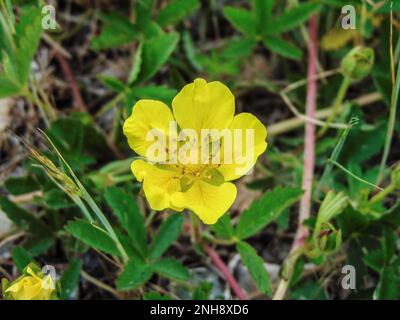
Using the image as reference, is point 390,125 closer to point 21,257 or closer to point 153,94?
point 153,94

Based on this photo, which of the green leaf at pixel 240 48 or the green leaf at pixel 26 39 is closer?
the green leaf at pixel 26 39

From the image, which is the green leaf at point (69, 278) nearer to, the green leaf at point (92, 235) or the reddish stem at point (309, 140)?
the green leaf at point (92, 235)

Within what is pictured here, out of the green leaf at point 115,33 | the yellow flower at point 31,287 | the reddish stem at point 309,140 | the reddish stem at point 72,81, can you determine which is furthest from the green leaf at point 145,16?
the yellow flower at point 31,287

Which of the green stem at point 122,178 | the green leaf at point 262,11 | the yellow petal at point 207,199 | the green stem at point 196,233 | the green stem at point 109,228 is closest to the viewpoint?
the yellow petal at point 207,199

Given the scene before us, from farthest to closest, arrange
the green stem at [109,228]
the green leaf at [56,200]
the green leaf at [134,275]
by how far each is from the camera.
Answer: the green leaf at [56,200] → the green leaf at [134,275] → the green stem at [109,228]

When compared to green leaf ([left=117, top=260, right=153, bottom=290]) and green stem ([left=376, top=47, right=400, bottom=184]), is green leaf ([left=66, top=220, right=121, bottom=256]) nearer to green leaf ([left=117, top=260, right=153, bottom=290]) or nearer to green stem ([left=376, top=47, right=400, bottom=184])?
green leaf ([left=117, top=260, right=153, bottom=290])

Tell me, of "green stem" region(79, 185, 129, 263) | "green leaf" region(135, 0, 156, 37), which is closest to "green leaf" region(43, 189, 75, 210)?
"green stem" region(79, 185, 129, 263)

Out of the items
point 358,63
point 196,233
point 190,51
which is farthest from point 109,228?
point 190,51
